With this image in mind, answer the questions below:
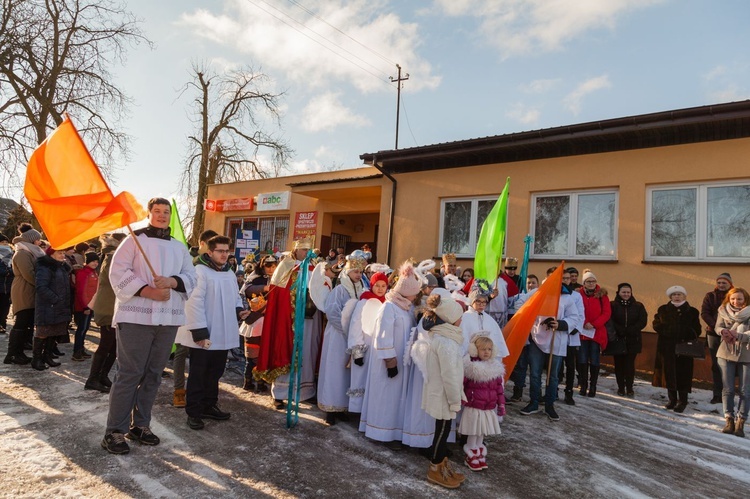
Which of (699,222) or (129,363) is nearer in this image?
(129,363)

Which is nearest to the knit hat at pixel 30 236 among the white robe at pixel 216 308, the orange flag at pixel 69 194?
the white robe at pixel 216 308

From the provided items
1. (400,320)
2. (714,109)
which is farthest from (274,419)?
(714,109)

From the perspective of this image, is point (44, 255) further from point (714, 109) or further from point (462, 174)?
point (714, 109)

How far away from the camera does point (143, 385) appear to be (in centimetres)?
409

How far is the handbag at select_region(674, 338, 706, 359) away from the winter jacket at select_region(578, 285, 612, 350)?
102 cm

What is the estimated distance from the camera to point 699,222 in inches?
344

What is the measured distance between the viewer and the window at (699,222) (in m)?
8.41

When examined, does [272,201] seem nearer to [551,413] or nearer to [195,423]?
[195,423]

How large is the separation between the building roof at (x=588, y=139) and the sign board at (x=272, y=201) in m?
5.50

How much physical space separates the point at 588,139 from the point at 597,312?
4.21 m

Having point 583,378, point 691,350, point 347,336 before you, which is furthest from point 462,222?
point 347,336

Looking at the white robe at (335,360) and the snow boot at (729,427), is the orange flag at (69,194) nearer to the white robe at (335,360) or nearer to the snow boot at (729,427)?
the white robe at (335,360)

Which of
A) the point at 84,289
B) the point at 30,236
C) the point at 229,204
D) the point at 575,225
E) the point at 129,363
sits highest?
the point at 229,204

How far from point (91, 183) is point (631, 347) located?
25.7ft
